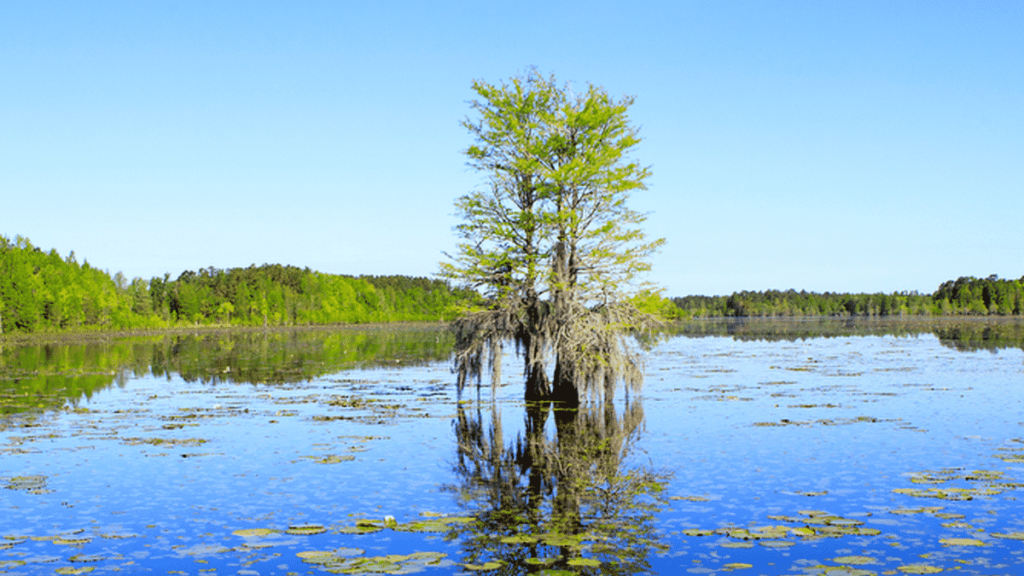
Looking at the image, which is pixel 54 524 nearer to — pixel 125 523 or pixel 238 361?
pixel 125 523

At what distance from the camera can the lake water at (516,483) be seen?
1170 centimetres

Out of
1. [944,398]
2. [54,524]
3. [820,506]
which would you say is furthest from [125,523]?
[944,398]

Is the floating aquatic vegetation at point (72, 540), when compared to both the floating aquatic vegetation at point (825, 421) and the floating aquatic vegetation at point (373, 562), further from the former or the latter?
the floating aquatic vegetation at point (825, 421)

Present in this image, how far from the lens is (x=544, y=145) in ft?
102

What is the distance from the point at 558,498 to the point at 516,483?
191 cm

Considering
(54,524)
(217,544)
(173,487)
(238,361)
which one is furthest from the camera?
(238,361)

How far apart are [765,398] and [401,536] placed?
76.4ft

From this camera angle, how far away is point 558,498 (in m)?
15.5

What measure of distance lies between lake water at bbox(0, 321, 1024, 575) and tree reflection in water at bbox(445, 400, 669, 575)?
0.07m

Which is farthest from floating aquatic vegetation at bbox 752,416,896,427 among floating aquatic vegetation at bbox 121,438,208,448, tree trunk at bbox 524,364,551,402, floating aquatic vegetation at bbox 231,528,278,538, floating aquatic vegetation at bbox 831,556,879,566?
floating aquatic vegetation at bbox 121,438,208,448

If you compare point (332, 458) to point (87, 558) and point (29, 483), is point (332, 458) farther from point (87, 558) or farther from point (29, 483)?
point (87, 558)

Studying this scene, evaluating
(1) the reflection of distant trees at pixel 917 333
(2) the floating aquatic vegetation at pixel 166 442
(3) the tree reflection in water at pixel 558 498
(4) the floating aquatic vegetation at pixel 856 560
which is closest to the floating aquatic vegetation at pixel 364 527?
(3) the tree reflection in water at pixel 558 498

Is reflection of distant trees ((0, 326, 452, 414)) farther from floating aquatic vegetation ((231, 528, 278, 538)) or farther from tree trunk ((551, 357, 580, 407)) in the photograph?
floating aquatic vegetation ((231, 528, 278, 538))

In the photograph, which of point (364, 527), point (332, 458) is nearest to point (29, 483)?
point (332, 458)
